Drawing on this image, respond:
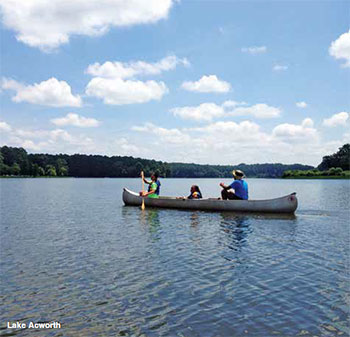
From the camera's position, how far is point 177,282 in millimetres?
9227

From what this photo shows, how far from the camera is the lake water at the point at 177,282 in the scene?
6891 millimetres

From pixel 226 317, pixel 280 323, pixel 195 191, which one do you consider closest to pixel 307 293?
pixel 280 323

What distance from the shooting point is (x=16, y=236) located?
15.9 metres

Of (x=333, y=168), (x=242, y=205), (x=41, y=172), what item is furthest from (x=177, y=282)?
(x=41, y=172)

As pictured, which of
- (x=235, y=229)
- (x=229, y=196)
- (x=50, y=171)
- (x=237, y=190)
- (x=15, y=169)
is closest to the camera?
(x=235, y=229)

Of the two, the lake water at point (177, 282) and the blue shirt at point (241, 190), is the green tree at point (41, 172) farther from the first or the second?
the lake water at point (177, 282)

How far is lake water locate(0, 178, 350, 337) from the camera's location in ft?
22.6

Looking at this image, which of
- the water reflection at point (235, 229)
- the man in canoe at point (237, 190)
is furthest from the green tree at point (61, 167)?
the water reflection at point (235, 229)

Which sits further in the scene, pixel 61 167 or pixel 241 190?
pixel 61 167

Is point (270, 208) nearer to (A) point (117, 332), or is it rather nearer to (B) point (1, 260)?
(B) point (1, 260)

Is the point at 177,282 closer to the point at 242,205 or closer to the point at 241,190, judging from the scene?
the point at 242,205

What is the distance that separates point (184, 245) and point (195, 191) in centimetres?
1378

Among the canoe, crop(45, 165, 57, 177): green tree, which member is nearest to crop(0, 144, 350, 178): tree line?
crop(45, 165, 57, 177): green tree

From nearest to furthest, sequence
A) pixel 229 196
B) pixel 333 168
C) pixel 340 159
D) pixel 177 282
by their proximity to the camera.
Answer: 1. pixel 177 282
2. pixel 229 196
3. pixel 333 168
4. pixel 340 159
